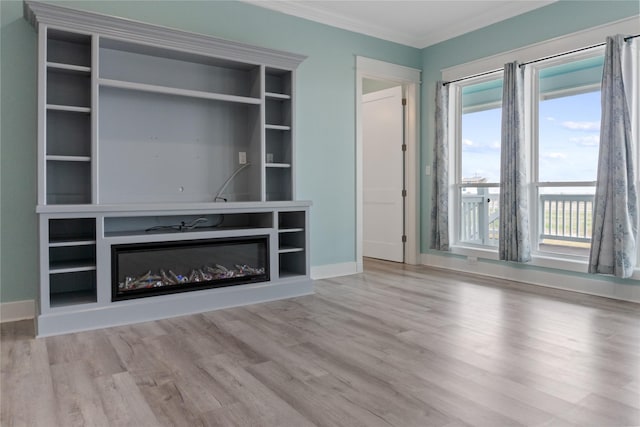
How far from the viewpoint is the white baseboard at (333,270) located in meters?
4.72

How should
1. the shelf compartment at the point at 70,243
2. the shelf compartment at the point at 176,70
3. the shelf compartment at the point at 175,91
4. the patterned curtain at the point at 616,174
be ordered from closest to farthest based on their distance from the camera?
the shelf compartment at the point at 70,243, the shelf compartment at the point at 175,91, the shelf compartment at the point at 176,70, the patterned curtain at the point at 616,174

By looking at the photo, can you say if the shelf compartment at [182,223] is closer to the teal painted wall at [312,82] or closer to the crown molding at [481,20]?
the teal painted wall at [312,82]

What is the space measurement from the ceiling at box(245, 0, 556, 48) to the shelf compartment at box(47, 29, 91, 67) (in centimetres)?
160

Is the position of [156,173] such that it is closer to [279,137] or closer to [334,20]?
[279,137]

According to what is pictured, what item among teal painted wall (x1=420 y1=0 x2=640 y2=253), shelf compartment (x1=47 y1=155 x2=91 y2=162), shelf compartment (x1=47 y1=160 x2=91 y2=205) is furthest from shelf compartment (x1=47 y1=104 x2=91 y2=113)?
teal painted wall (x1=420 y1=0 x2=640 y2=253)

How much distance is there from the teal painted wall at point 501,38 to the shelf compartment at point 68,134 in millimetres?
3859

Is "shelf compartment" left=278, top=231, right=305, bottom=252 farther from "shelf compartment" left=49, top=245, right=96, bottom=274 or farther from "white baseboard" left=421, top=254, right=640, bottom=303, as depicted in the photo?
"white baseboard" left=421, top=254, right=640, bottom=303

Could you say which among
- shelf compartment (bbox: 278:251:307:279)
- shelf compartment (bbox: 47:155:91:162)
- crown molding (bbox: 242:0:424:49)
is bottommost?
shelf compartment (bbox: 278:251:307:279)

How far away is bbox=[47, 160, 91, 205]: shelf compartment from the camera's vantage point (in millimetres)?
3311

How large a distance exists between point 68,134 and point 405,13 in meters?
Result: 3.52

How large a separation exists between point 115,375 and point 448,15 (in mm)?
4632

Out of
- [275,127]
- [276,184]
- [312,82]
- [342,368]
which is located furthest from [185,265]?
[312,82]

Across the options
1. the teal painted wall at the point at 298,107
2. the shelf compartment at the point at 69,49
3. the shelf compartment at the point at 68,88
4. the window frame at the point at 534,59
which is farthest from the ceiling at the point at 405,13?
the shelf compartment at the point at 68,88

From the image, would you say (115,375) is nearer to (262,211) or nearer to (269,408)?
(269,408)
